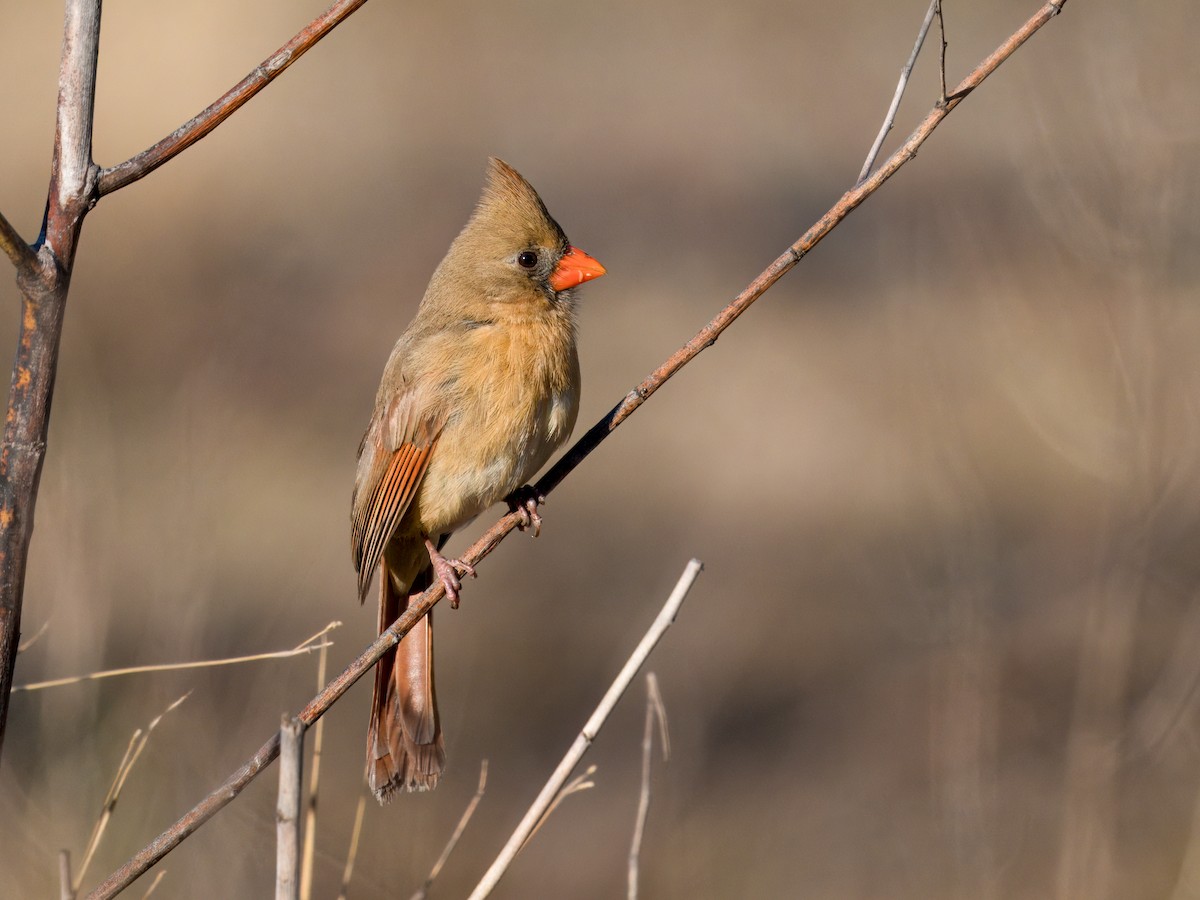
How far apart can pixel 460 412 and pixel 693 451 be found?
17.9 ft

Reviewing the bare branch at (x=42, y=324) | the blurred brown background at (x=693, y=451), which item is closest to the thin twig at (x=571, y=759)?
the bare branch at (x=42, y=324)

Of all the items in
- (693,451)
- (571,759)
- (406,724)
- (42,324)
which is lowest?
(571,759)

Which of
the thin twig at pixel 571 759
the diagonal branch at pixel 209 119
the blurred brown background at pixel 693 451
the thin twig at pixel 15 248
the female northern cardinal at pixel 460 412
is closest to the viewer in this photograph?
the thin twig at pixel 15 248

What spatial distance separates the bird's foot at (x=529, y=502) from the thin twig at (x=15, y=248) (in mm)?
1433

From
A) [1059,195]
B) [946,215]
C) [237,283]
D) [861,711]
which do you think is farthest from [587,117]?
[1059,195]

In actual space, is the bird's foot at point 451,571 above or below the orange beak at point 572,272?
below

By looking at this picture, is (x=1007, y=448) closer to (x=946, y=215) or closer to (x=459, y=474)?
(x=946, y=215)

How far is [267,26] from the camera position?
11.0 metres

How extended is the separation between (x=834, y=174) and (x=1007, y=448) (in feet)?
11.2

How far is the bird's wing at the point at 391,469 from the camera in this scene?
309 centimetres

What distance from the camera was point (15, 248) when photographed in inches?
54.2

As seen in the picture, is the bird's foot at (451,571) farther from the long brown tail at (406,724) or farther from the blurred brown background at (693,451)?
the blurred brown background at (693,451)

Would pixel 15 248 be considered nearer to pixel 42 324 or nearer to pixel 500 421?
pixel 42 324

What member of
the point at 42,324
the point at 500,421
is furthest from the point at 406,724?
the point at 42,324
